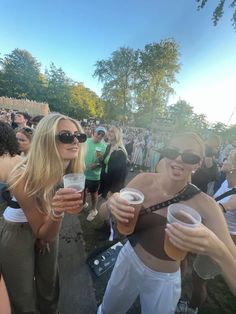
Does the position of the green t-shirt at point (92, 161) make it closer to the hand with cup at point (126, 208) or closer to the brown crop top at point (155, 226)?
the brown crop top at point (155, 226)

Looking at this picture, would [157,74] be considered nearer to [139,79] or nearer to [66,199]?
[139,79]

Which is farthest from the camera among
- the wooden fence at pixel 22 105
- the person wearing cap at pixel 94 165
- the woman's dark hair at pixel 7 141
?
the wooden fence at pixel 22 105

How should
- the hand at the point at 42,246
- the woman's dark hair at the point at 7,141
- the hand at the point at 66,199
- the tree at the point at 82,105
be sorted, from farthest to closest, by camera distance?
the tree at the point at 82,105 → the woman's dark hair at the point at 7,141 → the hand at the point at 42,246 → the hand at the point at 66,199

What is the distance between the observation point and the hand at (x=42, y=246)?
1944 mm

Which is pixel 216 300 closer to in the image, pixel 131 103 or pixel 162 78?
pixel 162 78

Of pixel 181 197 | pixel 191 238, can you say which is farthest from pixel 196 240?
pixel 181 197

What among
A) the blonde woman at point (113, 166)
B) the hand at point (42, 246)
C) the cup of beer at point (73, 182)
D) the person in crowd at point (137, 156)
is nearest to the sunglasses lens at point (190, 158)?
the cup of beer at point (73, 182)

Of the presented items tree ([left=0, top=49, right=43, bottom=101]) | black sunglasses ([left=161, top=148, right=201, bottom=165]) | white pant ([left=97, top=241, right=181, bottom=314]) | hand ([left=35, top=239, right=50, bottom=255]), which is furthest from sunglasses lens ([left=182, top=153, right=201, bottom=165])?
tree ([left=0, top=49, right=43, bottom=101])

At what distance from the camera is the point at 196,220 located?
112cm

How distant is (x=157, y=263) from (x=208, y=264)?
862 mm

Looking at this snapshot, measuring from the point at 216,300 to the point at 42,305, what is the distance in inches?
99.3

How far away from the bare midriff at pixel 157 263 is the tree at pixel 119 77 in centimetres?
3892

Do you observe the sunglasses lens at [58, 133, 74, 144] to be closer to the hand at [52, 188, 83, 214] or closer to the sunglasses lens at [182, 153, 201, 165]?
the hand at [52, 188, 83, 214]

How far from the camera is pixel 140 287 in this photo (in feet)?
6.32
